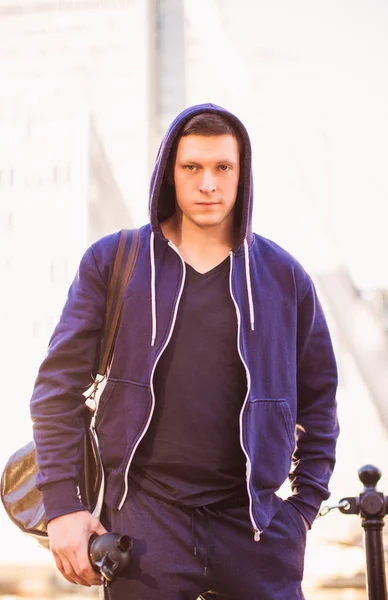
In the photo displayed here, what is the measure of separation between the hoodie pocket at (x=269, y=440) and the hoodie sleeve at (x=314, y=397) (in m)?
0.13

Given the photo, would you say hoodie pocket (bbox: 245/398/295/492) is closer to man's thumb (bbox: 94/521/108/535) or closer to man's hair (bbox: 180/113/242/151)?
man's thumb (bbox: 94/521/108/535)

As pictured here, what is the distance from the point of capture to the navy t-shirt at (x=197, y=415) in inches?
41.3

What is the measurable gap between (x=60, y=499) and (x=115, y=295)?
37 centimetres

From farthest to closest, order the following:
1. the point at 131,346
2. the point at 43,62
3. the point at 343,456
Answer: the point at 43,62 → the point at 343,456 → the point at 131,346

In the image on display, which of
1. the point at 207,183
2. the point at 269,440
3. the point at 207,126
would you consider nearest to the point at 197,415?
the point at 269,440

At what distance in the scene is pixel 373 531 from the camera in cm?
149

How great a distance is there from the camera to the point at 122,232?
125 centimetres

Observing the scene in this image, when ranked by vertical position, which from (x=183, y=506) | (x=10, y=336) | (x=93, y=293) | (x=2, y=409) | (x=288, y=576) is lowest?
(x=2, y=409)

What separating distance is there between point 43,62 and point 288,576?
1759 inches

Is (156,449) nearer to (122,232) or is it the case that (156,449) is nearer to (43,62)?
(122,232)

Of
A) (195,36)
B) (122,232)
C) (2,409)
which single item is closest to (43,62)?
(2,409)

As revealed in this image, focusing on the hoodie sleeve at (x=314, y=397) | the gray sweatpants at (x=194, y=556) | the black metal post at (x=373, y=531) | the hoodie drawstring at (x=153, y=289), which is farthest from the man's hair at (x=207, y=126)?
the black metal post at (x=373, y=531)

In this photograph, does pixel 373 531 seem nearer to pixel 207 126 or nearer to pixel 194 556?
pixel 194 556

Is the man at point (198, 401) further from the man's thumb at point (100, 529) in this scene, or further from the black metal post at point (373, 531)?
the black metal post at point (373, 531)
